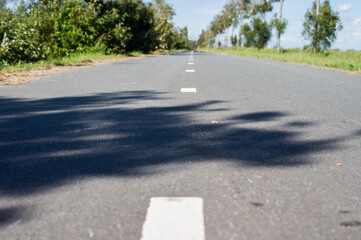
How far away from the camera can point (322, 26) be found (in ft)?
97.0

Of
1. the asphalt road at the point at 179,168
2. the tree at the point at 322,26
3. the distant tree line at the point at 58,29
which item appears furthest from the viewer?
the tree at the point at 322,26

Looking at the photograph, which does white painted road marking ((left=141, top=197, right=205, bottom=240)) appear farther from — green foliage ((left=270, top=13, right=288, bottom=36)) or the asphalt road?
green foliage ((left=270, top=13, right=288, bottom=36))

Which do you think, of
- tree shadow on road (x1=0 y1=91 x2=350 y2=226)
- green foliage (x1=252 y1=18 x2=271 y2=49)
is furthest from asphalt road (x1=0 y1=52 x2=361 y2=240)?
green foliage (x1=252 y1=18 x2=271 y2=49)

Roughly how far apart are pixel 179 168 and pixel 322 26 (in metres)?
30.9

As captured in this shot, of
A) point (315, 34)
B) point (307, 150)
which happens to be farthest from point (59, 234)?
point (315, 34)

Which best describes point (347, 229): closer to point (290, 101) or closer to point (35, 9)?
point (290, 101)

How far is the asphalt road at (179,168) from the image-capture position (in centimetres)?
163

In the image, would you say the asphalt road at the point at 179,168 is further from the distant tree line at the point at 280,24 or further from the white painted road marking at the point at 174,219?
the distant tree line at the point at 280,24

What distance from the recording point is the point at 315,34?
30.4 metres

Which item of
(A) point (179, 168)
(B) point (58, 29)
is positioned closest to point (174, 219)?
(A) point (179, 168)

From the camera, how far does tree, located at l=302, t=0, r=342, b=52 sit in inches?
1150

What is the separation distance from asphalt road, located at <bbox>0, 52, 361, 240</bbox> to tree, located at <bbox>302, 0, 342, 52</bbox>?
27648 millimetres

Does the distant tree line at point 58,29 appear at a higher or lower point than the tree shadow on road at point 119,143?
higher

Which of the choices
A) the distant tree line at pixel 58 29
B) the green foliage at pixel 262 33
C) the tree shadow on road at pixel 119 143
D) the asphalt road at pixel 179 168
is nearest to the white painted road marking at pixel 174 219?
the asphalt road at pixel 179 168
